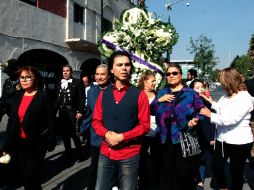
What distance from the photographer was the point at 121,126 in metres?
3.04

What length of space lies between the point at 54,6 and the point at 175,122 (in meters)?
Answer: 12.9

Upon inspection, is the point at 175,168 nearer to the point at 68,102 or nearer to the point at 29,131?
the point at 29,131

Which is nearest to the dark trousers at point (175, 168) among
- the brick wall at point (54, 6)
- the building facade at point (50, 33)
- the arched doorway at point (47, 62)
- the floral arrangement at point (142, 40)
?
the floral arrangement at point (142, 40)

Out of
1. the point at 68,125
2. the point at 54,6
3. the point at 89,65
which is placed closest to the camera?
the point at 68,125

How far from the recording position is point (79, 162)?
22.8 feet

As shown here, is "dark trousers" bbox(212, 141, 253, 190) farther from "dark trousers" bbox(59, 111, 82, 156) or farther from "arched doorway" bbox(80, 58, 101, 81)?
"arched doorway" bbox(80, 58, 101, 81)

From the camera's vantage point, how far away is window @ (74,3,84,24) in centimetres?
1723

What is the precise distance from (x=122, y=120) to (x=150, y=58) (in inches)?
94.4

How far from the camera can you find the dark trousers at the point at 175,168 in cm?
386

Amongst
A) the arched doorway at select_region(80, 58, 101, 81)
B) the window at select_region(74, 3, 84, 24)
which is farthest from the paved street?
the arched doorway at select_region(80, 58, 101, 81)

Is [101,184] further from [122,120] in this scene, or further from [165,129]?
[165,129]

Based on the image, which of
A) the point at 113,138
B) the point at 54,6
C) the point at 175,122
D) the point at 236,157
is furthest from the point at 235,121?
the point at 54,6

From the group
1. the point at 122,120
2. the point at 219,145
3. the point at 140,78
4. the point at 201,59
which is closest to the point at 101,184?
the point at 122,120

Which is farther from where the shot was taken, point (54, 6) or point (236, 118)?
point (54, 6)
